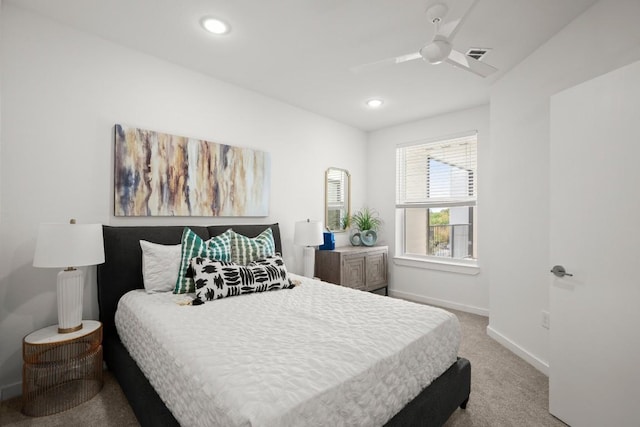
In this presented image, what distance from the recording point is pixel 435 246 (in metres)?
4.45

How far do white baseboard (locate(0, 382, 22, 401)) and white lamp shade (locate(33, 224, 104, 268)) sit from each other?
0.91 meters

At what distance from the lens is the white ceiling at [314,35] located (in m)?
2.02

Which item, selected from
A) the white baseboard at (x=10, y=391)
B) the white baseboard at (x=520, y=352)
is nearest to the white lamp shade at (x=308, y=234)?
the white baseboard at (x=520, y=352)

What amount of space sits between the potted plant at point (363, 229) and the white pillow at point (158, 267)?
2729 mm

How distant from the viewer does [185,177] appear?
A: 2.78 m

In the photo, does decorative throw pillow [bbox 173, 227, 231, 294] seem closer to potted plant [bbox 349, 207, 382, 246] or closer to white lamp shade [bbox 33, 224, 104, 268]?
white lamp shade [bbox 33, 224, 104, 268]

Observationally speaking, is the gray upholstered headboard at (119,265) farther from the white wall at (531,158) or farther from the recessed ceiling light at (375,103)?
the white wall at (531,158)

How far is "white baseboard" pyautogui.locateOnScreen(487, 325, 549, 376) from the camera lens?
2445 mm

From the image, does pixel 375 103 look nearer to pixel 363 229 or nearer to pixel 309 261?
pixel 363 229

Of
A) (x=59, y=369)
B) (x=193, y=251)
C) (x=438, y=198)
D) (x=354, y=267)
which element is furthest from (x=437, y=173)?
(x=59, y=369)

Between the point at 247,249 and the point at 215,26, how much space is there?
1762 mm

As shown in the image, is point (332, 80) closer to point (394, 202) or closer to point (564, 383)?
point (394, 202)

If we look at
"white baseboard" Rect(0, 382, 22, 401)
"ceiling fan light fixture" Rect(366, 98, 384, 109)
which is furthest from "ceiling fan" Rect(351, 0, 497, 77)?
"white baseboard" Rect(0, 382, 22, 401)

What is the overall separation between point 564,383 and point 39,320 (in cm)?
345
